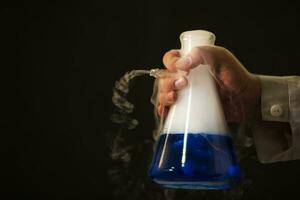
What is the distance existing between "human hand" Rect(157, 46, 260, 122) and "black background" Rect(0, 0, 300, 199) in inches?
28.5

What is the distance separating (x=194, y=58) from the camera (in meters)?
0.67

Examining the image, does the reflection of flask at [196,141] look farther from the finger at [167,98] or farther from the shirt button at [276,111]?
the shirt button at [276,111]

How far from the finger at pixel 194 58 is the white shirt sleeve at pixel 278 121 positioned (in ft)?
0.72

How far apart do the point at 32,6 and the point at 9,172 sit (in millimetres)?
585

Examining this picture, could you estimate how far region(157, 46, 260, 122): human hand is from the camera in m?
0.68

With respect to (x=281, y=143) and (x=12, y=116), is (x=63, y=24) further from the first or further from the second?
(x=281, y=143)

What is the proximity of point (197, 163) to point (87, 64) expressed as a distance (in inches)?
40.8

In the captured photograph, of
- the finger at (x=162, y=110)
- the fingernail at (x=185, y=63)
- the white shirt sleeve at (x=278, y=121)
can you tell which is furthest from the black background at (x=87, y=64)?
the fingernail at (x=185, y=63)

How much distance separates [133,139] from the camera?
60.9 inches

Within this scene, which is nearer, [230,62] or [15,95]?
[230,62]

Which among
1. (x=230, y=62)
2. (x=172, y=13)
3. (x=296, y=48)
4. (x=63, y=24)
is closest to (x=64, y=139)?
(x=63, y=24)

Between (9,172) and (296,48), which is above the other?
(296,48)

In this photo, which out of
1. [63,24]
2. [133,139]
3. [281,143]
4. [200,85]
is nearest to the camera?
[200,85]

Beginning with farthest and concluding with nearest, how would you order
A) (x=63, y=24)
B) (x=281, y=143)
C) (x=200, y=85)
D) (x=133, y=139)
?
1. (x=63, y=24)
2. (x=133, y=139)
3. (x=281, y=143)
4. (x=200, y=85)
